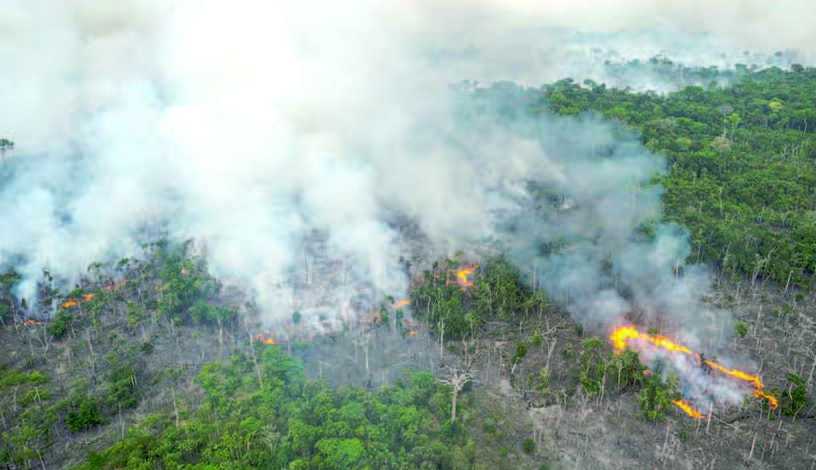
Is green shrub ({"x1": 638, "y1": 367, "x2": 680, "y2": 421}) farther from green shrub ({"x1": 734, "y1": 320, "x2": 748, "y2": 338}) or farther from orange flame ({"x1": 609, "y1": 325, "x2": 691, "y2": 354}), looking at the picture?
green shrub ({"x1": 734, "y1": 320, "x2": 748, "y2": 338})

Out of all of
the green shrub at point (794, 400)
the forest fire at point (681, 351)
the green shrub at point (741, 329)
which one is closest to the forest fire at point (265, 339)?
the forest fire at point (681, 351)

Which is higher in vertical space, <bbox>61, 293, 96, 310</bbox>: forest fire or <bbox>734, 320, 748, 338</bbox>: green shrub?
<bbox>61, 293, 96, 310</bbox>: forest fire

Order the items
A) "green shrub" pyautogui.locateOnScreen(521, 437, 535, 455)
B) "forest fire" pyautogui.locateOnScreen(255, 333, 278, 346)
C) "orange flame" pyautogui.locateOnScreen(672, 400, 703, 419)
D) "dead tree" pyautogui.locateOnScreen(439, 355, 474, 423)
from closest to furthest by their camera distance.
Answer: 1. "green shrub" pyautogui.locateOnScreen(521, 437, 535, 455)
2. "dead tree" pyautogui.locateOnScreen(439, 355, 474, 423)
3. "orange flame" pyautogui.locateOnScreen(672, 400, 703, 419)
4. "forest fire" pyautogui.locateOnScreen(255, 333, 278, 346)

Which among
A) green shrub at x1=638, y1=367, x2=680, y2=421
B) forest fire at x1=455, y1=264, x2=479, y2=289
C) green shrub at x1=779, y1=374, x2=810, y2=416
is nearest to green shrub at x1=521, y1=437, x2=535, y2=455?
green shrub at x1=638, y1=367, x2=680, y2=421

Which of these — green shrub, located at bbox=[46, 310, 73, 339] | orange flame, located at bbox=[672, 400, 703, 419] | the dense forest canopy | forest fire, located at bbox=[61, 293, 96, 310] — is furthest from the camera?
the dense forest canopy

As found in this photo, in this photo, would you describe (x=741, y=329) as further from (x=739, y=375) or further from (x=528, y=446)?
(x=528, y=446)

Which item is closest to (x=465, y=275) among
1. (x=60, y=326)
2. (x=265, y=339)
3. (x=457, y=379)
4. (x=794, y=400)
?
(x=457, y=379)

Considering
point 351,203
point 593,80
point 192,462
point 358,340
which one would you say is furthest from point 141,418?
point 593,80
